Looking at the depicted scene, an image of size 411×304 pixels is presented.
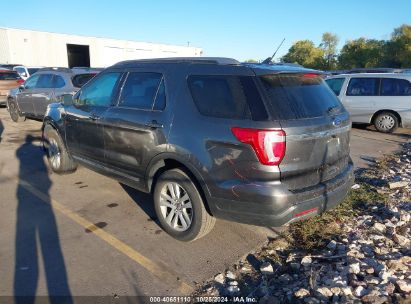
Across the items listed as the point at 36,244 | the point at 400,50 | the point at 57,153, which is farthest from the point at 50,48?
the point at 400,50

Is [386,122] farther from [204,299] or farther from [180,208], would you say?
[204,299]

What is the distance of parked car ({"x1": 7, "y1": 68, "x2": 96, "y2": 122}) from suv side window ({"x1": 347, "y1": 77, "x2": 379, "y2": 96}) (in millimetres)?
7539

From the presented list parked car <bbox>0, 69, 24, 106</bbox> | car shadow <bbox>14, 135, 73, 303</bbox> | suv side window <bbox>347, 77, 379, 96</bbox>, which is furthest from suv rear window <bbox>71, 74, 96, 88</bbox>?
suv side window <bbox>347, 77, 379, 96</bbox>

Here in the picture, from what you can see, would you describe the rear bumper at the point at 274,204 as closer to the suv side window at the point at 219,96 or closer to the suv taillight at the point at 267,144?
the suv taillight at the point at 267,144

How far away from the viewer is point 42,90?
32.4 ft

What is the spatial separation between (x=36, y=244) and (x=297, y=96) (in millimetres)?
2980

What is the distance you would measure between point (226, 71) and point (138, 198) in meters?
2.40

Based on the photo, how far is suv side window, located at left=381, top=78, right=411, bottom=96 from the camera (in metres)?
10.1

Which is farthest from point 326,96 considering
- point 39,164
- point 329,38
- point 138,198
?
point 329,38

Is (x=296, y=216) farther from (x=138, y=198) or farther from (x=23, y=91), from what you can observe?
(x=23, y=91)

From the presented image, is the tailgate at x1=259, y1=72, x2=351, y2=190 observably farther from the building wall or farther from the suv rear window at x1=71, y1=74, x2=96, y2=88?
the building wall

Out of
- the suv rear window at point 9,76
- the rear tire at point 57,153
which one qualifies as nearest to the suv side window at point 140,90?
the rear tire at point 57,153

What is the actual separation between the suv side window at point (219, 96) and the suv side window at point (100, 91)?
135 centimetres

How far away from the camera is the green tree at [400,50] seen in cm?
6006
